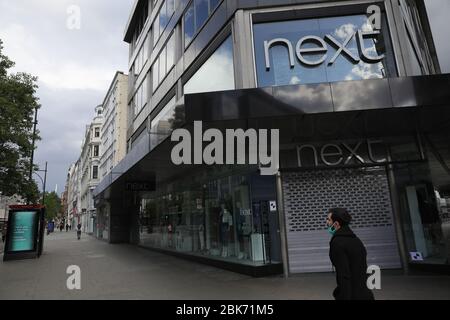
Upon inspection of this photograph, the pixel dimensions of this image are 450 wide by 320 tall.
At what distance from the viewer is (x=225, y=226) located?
1248 centimetres

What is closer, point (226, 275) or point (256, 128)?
point (256, 128)

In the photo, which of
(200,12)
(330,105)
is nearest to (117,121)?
(200,12)

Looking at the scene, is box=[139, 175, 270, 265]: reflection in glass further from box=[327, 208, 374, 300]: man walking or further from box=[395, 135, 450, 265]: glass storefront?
box=[327, 208, 374, 300]: man walking

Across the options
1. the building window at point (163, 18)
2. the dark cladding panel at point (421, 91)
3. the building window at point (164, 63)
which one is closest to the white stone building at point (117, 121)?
the building window at point (163, 18)

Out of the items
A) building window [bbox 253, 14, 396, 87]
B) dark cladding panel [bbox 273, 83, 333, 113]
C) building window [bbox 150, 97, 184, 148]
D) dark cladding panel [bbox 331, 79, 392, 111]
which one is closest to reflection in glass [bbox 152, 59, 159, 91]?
building window [bbox 150, 97, 184, 148]

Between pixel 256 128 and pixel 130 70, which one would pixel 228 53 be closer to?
pixel 256 128

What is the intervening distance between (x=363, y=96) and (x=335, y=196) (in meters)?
3.57

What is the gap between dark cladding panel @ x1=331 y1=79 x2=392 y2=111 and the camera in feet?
25.8

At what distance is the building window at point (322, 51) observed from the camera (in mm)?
10281

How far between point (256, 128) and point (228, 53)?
3741 mm

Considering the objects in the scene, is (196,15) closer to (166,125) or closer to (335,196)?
(166,125)

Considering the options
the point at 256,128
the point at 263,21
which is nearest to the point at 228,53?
the point at 263,21

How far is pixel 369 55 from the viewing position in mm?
10320

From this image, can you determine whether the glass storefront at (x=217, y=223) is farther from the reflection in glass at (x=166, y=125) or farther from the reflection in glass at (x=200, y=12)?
the reflection in glass at (x=200, y=12)
